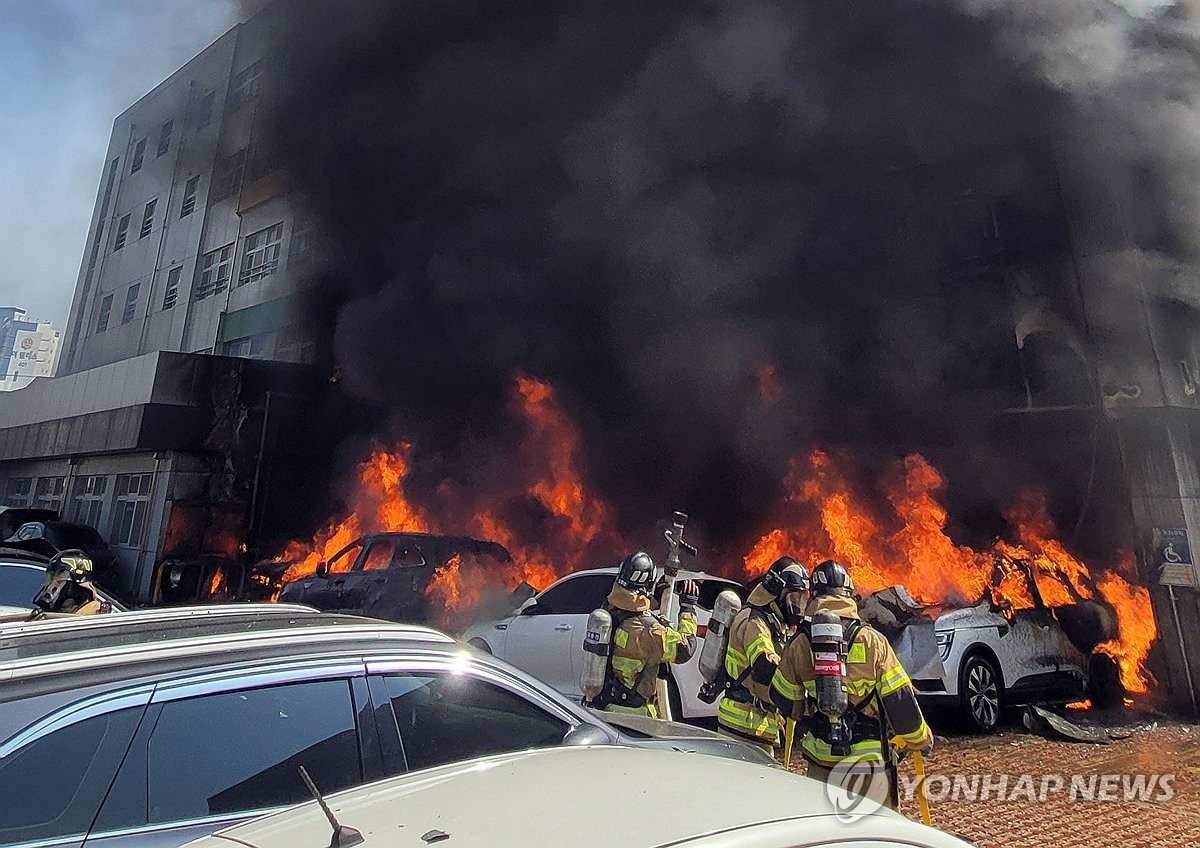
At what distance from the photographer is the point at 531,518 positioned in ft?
46.8

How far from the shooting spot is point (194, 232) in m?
26.9

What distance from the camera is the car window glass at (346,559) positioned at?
9.73 meters

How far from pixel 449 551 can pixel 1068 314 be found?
949 centimetres

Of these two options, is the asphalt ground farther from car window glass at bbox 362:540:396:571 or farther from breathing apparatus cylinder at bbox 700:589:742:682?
car window glass at bbox 362:540:396:571

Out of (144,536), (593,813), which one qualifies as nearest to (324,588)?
(593,813)

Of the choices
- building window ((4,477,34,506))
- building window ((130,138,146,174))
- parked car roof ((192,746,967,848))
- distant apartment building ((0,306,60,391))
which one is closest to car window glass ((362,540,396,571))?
parked car roof ((192,746,967,848))

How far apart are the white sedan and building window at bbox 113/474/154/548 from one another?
40.4 feet

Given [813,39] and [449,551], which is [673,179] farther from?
[449,551]

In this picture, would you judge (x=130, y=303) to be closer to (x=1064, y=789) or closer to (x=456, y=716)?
(x=456, y=716)

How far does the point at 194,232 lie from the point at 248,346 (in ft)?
25.0

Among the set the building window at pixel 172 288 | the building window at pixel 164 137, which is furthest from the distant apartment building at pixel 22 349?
the building window at pixel 172 288

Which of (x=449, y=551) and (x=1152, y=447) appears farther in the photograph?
(x=449, y=551)

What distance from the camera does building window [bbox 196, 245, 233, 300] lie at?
24.7 meters

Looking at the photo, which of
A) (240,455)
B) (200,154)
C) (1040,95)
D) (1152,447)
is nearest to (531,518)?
(240,455)
